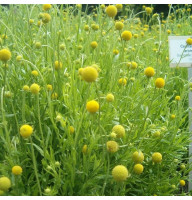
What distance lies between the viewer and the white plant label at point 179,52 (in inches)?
87.0

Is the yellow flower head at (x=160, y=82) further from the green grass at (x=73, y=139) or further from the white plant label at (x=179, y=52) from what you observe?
the white plant label at (x=179, y=52)

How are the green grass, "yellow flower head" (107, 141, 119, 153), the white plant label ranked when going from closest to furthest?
"yellow flower head" (107, 141, 119, 153)
the green grass
the white plant label

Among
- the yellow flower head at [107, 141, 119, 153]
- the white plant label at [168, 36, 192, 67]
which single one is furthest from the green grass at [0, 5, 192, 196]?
the white plant label at [168, 36, 192, 67]

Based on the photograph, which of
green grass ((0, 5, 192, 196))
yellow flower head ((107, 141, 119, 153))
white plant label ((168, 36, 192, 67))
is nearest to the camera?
yellow flower head ((107, 141, 119, 153))

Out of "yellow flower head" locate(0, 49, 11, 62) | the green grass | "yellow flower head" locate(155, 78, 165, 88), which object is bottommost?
the green grass

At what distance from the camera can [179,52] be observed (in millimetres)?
2234

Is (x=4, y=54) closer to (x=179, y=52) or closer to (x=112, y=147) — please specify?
(x=112, y=147)

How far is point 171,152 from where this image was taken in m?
1.79

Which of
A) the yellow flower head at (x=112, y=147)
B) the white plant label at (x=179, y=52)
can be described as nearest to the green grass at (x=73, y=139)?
the yellow flower head at (x=112, y=147)

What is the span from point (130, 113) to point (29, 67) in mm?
691

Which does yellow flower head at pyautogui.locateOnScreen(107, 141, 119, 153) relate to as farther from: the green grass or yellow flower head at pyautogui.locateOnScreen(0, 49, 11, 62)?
yellow flower head at pyautogui.locateOnScreen(0, 49, 11, 62)

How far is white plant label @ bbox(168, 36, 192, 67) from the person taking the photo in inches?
87.0

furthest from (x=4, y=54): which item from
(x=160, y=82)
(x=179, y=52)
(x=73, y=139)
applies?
(x=179, y=52)
